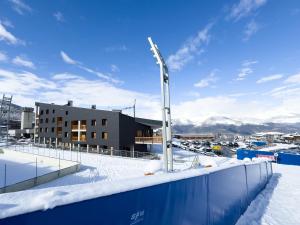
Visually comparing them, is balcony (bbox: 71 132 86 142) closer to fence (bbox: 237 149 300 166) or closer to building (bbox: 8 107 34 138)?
fence (bbox: 237 149 300 166)

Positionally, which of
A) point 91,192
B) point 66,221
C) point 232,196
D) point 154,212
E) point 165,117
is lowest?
point 232,196

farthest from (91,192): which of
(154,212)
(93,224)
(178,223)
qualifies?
(178,223)

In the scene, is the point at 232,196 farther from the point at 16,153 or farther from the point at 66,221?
the point at 16,153

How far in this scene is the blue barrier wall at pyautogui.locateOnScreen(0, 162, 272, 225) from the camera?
2.29 m

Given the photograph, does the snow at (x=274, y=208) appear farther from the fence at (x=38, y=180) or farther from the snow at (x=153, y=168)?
the fence at (x=38, y=180)

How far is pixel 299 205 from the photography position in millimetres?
9500

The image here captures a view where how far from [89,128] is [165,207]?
1653 inches

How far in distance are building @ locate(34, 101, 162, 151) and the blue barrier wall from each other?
1325 inches

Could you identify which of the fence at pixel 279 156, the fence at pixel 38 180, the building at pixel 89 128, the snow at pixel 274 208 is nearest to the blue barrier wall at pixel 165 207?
the snow at pixel 274 208

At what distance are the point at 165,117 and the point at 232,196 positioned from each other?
6.70 m

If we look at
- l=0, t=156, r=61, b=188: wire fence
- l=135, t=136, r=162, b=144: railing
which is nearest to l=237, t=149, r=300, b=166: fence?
l=135, t=136, r=162, b=144: railing

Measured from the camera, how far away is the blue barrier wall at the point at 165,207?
90.2 inches

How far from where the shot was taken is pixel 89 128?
1731 inches

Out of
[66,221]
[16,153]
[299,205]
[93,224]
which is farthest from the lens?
[16,153]
